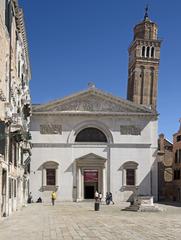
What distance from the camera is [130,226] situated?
72.5 feet

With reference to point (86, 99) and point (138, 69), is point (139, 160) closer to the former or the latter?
point (86, 99)

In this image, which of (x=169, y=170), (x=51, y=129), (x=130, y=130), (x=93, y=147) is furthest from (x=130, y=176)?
(x=169, y=170)

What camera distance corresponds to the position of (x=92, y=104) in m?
53.2

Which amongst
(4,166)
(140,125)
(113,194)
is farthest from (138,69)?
(4,166)

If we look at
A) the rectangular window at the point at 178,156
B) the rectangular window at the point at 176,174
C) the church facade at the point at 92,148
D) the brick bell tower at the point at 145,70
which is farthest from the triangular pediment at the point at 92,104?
the brick bell tower at the point at 145,70

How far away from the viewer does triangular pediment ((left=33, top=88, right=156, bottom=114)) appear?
5256 cm

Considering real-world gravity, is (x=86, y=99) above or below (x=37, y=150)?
above

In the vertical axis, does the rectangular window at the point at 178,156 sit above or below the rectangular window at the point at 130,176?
above

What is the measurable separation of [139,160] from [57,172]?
908cm

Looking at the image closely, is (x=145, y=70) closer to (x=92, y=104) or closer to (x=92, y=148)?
(x=92, y=104)

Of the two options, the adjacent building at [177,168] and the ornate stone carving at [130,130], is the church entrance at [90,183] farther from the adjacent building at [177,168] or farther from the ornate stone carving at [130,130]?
the adjacent building at [177,168]

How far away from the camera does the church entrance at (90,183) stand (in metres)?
52.6

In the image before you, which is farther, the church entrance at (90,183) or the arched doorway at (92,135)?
the arched doorway at (92,135)

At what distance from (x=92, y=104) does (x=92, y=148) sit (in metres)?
4.83
